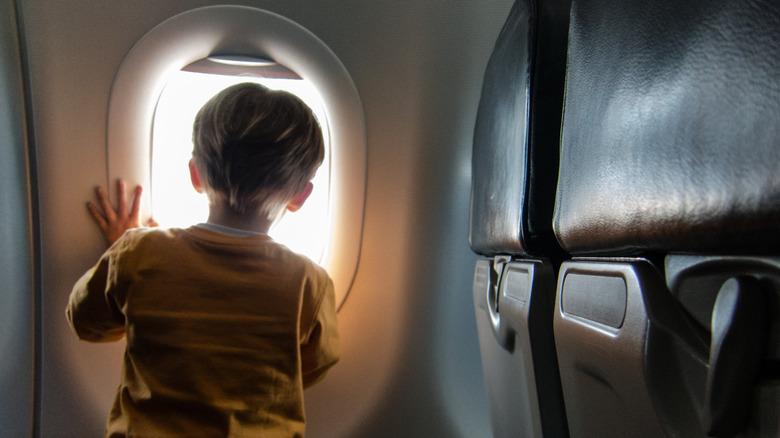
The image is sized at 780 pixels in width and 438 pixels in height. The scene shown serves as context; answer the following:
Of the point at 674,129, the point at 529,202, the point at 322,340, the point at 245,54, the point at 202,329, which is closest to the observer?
the point at 674,129

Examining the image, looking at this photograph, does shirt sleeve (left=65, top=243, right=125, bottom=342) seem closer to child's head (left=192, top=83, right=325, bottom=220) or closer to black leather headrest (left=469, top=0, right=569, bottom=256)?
child's head (left=192, top=83, right=325, bottom=220)

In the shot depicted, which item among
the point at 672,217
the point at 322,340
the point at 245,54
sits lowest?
the point at 322,340

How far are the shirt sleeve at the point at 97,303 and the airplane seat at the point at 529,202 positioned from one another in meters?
0.76

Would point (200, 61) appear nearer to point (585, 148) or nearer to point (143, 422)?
point (143, 422)

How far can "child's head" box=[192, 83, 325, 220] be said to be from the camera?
112 centimetres

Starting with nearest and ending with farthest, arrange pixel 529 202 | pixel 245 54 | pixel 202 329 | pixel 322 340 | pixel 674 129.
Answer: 1. pixel 674 129
2. pixel 529 202
3. pixel 202 329
4. pixel 322 340
5. pixel 245 54

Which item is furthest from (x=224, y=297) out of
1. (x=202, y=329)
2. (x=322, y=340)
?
(x=322, y=340)

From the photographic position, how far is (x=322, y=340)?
121 centimetres

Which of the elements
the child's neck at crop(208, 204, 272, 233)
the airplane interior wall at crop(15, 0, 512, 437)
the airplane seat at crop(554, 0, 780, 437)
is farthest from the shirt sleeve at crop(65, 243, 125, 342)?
the airplane seat at crop(554, 0, 780, 437)

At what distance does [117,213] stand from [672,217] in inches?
52.8

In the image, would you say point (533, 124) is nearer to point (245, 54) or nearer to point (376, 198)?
point (376, 198)

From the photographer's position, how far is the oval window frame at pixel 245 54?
1.36 m

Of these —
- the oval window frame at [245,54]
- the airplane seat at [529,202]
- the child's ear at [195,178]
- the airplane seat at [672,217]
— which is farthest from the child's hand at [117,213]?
the airplane seat at [672,217]

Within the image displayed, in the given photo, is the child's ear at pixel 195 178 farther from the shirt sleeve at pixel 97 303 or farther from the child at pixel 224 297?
the shirt sleeve at pixel 97 303
